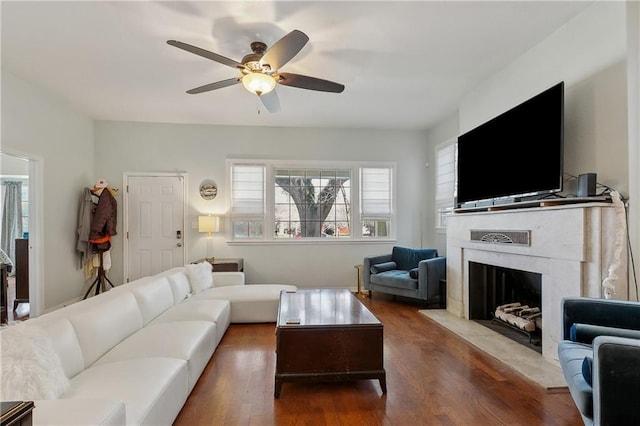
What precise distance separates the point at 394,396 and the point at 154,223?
4587 mm

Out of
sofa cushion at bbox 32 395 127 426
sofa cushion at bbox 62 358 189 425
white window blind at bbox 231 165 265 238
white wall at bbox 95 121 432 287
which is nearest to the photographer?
sofa cushion at bbox 32 395 127 426

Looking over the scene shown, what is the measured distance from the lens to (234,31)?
270 cm

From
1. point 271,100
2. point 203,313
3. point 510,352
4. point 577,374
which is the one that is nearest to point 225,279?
point 203,313

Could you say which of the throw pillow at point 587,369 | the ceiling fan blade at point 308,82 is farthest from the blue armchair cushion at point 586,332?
the ceiling fan blade at point 308,82

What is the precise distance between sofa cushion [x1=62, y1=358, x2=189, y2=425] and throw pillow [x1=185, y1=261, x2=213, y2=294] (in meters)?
1.96

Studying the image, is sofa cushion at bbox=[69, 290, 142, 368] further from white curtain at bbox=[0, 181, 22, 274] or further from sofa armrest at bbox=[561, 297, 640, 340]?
white curtain at bbox=[0, 181, 22, 274]

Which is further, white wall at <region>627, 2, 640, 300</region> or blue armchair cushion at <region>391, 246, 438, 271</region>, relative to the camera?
blue armchair cushion at <region>391, 246, 438, 271</region>

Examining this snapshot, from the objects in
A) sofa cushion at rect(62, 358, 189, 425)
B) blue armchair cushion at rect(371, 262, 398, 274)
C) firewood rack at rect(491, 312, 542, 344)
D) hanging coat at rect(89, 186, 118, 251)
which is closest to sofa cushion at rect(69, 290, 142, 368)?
sofa cushion at rect(62, 358, 189, 425)

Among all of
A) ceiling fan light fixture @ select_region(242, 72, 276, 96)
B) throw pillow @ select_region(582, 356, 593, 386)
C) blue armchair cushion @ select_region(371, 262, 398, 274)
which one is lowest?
blue armchair cushion @ select_region(371, 262, 398, 274)

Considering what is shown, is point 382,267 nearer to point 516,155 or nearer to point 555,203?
point 516,155

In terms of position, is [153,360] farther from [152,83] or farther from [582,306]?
[152,83]

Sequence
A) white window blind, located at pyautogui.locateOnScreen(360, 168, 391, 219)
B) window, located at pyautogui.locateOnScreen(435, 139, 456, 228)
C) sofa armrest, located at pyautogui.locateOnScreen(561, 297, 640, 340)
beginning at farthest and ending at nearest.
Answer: white window blind, located at pyautogui.locateOnScreen(360, 168, 391, 219)
window, located at pyautogui.locateOnScreen(435, 139, 456, 228)
sofa armrest, located at pyautogui.locateOnScreen(561, 297, 640, 340)

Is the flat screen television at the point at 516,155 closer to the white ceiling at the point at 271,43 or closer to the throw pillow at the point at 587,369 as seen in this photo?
the white ceiling at the point at 271,43

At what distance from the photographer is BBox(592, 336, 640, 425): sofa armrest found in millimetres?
1355
